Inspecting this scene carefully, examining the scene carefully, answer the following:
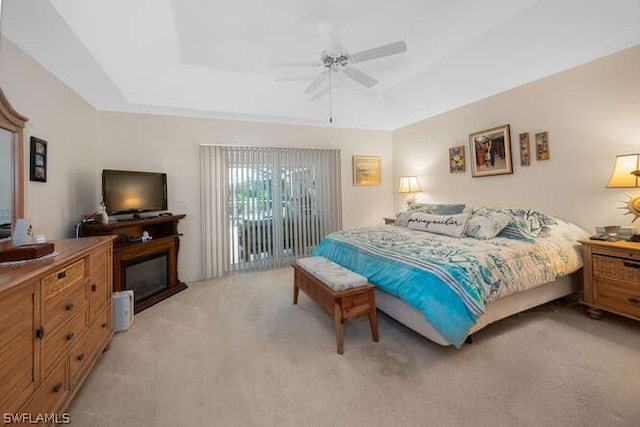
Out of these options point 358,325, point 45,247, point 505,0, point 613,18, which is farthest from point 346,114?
point 45,247

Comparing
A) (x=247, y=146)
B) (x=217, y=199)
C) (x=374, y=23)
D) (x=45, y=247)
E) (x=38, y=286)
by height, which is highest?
(x=374, y=23)

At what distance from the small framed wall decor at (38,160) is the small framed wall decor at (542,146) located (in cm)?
501

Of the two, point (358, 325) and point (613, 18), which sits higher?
point (613, 18)

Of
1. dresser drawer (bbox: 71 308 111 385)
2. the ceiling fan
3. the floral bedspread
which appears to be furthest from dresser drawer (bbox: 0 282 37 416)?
the ceiling fan

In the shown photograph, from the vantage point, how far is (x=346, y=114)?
14.6ft

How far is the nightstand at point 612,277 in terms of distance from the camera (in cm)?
206

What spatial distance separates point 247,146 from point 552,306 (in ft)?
14.3

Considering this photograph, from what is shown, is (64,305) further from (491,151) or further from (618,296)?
(491,151)

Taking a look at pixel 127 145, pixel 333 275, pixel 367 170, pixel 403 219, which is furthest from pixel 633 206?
pixel 127 145

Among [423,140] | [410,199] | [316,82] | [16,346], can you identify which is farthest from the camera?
[410,199]

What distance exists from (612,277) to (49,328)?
4.00 m

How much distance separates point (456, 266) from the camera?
6.18ft

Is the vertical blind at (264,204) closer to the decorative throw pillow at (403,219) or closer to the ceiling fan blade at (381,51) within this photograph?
the decorative throw pillow at (403,219)

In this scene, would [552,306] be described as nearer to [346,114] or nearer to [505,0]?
[505,0]
